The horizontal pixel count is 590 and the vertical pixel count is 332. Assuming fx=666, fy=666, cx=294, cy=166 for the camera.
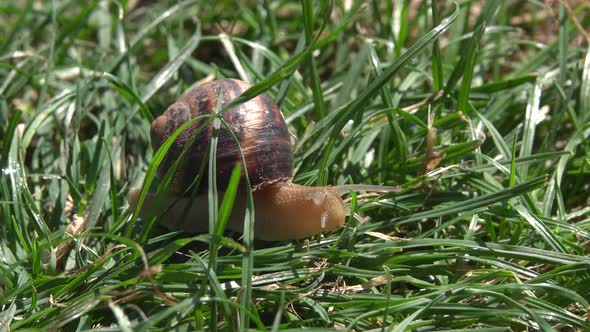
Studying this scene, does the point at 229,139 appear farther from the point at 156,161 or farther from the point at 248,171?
the point at 156,161

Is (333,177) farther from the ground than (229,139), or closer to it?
closer to it

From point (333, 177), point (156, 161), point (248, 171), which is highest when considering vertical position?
point (156, 161)

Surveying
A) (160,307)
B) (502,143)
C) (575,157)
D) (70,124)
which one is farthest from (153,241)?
(575,157)

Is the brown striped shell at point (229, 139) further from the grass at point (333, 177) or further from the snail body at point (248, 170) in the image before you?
the grass at point (333, 177)

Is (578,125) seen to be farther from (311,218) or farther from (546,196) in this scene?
(311,218)

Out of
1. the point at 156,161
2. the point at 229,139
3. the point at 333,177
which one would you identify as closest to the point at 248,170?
the point at 229,139

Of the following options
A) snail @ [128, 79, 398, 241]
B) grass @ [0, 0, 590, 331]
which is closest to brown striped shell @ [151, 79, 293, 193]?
snail @ [128, 79, 398, 241]

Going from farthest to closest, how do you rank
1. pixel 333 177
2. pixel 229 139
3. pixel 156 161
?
pixel 333 177 < pixel 229 139 < pixel 156 161
